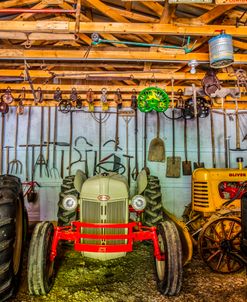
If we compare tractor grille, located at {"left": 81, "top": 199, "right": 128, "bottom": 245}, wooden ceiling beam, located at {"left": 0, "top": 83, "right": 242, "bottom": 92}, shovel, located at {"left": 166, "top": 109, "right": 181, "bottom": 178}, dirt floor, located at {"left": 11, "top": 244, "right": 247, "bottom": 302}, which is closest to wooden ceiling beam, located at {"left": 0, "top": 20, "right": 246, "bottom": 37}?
tractor grille, located at {"left": 81, "top": 199, "right": 128, "bottom": 245}

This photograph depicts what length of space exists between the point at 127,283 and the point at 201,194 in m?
1.60

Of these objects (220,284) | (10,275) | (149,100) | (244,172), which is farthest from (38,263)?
(244,172)

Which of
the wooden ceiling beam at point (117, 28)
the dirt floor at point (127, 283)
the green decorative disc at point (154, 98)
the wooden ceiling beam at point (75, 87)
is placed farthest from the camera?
the wooden ceiling beam at point (75, 87)

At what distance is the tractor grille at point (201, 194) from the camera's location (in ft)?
12.3

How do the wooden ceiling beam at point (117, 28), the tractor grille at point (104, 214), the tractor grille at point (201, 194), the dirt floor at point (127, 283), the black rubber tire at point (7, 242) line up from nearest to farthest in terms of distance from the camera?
the black rubber tire at point (7, 242)
the wooden ceiling beam at point (117, 28)
the dirt floor at point (127, 283)
the tractor grille at point (104, 214)
the tractor grille at point (201, 194)

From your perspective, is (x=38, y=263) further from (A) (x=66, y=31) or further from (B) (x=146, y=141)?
(B) (x=146, y=141)

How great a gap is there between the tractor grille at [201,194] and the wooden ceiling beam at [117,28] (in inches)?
78.0

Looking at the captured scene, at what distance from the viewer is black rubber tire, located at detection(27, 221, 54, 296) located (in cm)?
247

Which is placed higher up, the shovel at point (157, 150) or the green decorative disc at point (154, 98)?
the green decorative disc at point (154, 98)

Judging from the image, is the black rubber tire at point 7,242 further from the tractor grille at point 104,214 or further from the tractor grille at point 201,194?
the tractor grille at point 201,194

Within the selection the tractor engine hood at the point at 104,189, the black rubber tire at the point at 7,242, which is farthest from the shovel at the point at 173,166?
the black rubber tire at the point at 7,242

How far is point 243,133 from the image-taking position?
5.56 metres

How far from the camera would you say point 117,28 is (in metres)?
2.54

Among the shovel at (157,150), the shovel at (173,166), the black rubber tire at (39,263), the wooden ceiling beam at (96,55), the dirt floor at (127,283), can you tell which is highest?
the wooden ceiling beam at (96,55)
